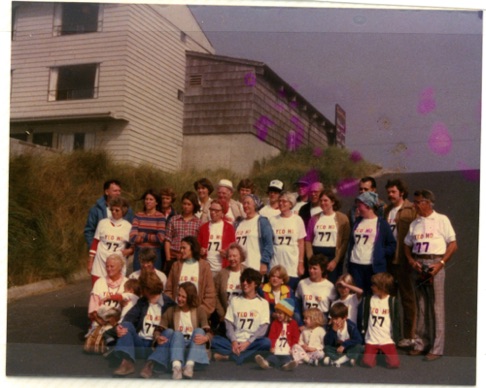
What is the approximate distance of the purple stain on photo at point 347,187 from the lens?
18.7ft

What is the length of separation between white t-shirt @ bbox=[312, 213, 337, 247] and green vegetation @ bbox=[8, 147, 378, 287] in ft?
1.32

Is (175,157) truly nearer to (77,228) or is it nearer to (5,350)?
(77,228)

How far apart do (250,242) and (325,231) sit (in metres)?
0.67

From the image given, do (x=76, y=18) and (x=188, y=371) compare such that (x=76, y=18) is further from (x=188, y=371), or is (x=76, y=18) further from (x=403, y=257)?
(x=403, y=257)

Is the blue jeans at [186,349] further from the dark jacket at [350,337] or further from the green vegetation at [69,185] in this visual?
the green vegetation at [69,185]

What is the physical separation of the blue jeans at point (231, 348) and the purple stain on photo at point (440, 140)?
2386 mm

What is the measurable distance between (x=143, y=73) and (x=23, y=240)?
2.06m

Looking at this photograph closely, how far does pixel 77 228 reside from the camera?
6.25 m

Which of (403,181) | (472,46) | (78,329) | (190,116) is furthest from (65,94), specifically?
(472,46)

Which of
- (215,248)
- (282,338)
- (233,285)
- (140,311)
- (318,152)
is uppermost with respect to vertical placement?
(318,152)

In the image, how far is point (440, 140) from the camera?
19.1ft

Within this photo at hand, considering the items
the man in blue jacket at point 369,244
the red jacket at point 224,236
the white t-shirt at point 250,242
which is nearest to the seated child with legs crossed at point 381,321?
the man in blue jacket at point 369,244

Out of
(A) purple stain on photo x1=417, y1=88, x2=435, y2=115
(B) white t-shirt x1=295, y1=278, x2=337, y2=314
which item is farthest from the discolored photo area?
(B) white t-shirt x1=295, y1=278, x2=337, y2=314

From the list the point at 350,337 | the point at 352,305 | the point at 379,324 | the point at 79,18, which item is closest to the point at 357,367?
the point at 350,337
